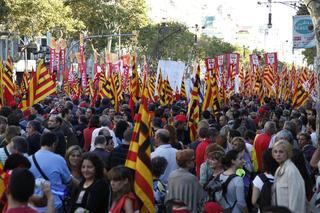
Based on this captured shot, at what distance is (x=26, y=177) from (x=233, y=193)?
10.3 ft

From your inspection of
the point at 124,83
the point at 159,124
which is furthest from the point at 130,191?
the point at 124,83

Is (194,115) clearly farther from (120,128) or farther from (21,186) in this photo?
(21,186)

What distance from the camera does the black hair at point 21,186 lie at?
18.1 feet

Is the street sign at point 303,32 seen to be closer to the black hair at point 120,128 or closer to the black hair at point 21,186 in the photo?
the black hair at point 120,128

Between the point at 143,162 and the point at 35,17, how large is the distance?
1665 inches

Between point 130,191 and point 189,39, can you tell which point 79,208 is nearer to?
point 130,191

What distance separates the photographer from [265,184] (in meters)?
7.62

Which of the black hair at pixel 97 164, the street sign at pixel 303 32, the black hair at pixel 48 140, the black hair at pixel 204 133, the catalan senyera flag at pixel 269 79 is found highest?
the street sign at pixel 303 32

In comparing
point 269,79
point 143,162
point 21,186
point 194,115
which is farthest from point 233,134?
point 269,79

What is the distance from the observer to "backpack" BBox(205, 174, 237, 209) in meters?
8.21

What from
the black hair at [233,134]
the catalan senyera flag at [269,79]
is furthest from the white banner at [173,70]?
the black hair at [233,134]

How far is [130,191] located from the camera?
6.98 m

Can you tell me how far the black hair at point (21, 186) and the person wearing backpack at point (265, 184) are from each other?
104 inches

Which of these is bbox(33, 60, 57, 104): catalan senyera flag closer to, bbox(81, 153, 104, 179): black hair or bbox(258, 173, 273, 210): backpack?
bbox(81, 153, 104, 179): black hair
